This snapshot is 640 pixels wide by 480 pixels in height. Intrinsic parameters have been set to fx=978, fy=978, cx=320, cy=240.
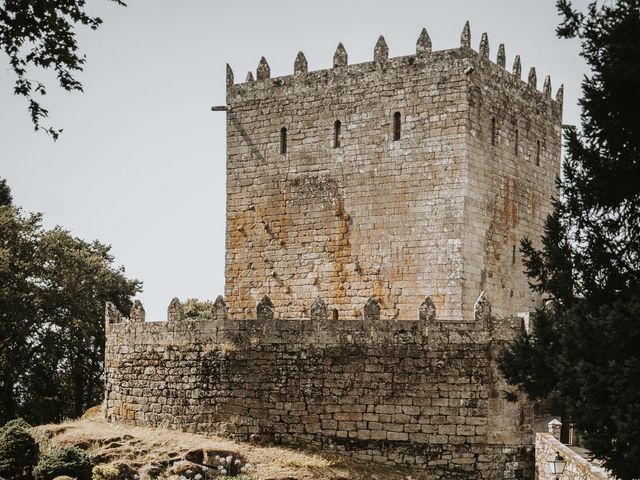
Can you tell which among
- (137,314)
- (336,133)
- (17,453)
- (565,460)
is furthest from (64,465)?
(336,133)

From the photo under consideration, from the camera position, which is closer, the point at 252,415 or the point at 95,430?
the point at 252,415

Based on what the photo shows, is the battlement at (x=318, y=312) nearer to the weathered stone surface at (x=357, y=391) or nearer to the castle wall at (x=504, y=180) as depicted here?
the weathered stone surface at (x=357, y=391)

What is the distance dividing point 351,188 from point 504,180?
4188 millimetres

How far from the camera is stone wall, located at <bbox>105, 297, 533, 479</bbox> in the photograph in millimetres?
21109

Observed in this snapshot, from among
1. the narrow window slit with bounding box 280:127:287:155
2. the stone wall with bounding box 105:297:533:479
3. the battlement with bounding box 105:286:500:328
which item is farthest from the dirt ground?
the narrow window slit with bounding box 280:127:287:155

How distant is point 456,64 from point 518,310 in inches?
275

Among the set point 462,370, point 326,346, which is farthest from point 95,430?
point 462,370

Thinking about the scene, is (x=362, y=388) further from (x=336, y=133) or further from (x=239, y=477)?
(x=336, y=133)

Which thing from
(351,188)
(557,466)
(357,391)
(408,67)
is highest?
(408,67)

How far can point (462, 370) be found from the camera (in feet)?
69.5

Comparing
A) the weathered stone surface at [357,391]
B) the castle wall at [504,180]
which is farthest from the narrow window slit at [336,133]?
the weathered stone surface at [357,391]

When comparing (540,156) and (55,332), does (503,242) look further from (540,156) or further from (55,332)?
(55,332)

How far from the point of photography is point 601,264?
51.1ft

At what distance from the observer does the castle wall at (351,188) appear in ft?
83.0
